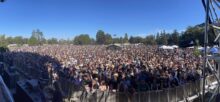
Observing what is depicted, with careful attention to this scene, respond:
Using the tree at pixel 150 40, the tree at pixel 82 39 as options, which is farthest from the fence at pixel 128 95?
the tree at pixel 82 39

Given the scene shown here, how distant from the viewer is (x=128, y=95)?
1556 centimetres

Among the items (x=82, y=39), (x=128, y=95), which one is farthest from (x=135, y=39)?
(x=128, y=95)

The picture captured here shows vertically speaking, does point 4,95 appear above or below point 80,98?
above

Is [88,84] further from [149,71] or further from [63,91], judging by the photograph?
[149,71]

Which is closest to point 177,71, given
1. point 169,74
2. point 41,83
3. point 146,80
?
point 169,74

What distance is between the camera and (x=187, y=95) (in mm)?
19016

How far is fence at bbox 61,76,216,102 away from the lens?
14277 millimetres

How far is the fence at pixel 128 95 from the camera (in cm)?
1428

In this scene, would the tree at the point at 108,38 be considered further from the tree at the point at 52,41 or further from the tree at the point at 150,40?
the tree at the point at 52,41

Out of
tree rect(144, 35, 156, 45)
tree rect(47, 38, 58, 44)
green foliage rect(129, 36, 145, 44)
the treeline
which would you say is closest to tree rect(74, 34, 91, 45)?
the treeline

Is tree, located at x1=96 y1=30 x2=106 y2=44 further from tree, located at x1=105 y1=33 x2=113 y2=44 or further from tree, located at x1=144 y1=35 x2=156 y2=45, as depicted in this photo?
tree, located at x1=144 y1=35 x2=156 y2=45

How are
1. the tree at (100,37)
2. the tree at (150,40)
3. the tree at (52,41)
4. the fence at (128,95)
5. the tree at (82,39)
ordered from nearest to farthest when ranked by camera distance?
the fence at (128,95), the tree at (150,40), the tree at (82,39), the tree at (100,37), the tree at (52,41)

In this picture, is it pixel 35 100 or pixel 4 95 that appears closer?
pixel 4 95

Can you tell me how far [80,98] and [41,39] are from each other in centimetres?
14791
